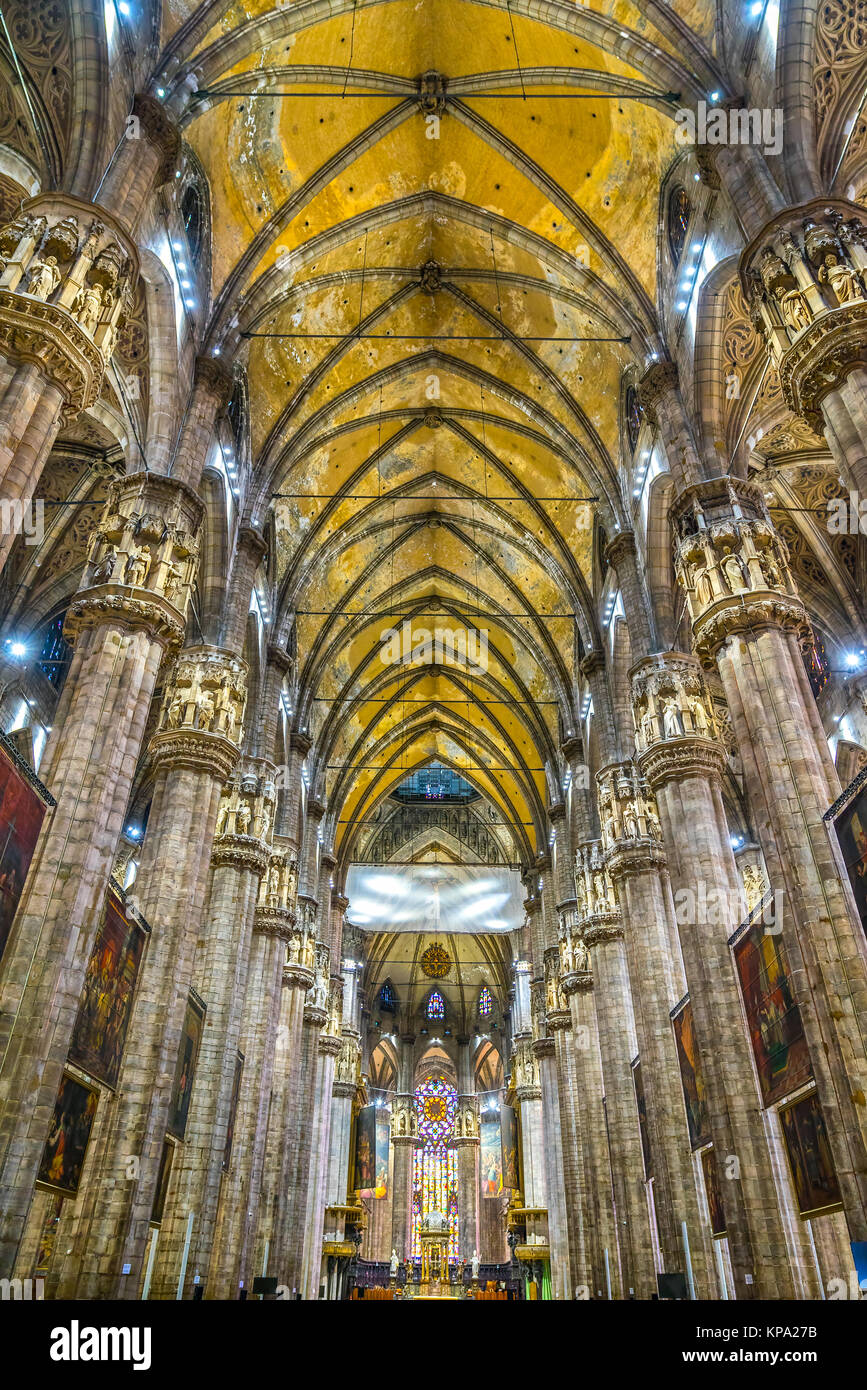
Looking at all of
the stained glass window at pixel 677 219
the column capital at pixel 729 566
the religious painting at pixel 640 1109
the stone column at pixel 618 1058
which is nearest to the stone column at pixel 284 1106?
the stone column at pixel 618 1058

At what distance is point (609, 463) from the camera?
21.1 metres

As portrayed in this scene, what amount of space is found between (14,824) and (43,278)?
5707mm

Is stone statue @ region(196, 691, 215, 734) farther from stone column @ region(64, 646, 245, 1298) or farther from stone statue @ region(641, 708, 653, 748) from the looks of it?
stone statue @ region(641, 708, 653, 748)

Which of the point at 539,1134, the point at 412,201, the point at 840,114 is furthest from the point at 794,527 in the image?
the point at 539,1134

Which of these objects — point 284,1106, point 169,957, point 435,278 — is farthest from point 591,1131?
point 435,278

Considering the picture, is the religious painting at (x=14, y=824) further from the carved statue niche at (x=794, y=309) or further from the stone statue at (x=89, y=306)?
the carved statue niche at (x=794, y=309)

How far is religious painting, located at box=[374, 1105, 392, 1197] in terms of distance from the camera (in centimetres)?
4684

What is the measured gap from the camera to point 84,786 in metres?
10.9

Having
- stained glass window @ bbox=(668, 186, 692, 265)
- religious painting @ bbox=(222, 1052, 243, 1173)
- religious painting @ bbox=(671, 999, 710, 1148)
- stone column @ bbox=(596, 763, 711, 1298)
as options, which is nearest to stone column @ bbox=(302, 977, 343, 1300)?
religious painting @ bbox=(222, 1052, 243, 1173)

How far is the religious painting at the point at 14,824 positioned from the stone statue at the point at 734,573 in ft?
29.2

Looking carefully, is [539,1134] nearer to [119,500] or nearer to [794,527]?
[794,527]

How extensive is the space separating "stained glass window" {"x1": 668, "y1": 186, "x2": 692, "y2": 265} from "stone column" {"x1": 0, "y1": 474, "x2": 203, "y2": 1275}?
9576 mm

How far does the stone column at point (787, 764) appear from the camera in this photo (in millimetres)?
9031

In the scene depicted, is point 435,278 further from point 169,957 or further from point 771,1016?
point 771,1016
